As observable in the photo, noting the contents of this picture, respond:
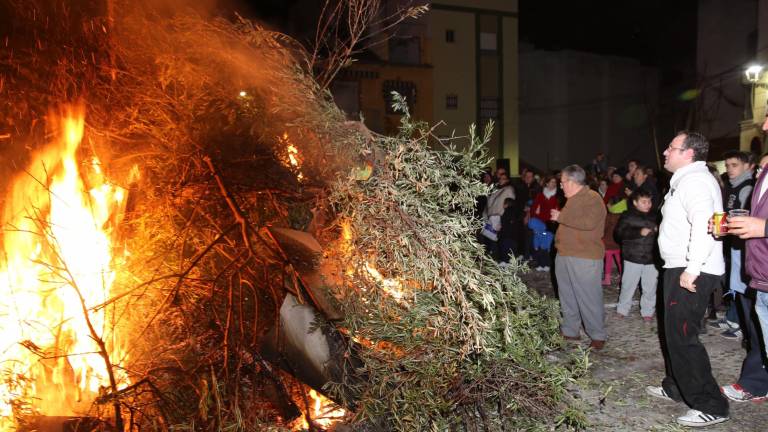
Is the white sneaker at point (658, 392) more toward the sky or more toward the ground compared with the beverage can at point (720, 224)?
more toward the ground

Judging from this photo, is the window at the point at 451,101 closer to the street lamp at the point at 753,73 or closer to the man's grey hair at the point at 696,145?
the street lamp at the point at 753,73

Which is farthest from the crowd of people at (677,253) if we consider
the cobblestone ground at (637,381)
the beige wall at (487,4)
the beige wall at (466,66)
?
the beige wall at (487,4)

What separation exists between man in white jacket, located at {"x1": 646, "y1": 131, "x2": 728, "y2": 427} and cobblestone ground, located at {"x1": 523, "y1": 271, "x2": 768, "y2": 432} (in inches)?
7.8

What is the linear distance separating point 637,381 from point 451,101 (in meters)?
26.6

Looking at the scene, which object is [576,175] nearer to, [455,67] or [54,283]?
[54,283]

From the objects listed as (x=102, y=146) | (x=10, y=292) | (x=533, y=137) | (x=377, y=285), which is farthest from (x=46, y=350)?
(x=533, y=137)

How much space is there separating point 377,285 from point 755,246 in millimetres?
2739

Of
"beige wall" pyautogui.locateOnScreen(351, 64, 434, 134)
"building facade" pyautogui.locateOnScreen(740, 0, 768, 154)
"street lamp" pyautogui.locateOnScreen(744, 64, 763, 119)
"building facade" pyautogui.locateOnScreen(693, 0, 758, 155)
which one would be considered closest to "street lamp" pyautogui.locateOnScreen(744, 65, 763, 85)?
"street lamp" pyautogui.locateOnScreen(744, 64, 763, 119)

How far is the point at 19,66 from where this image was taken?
12.1ft

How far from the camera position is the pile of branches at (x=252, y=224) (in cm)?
329

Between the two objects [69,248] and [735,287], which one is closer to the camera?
[69,248]

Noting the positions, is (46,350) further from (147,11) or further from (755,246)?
(755,246)

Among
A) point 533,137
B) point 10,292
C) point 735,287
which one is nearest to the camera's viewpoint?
point 10,292

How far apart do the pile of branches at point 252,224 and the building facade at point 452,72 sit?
22621mm
